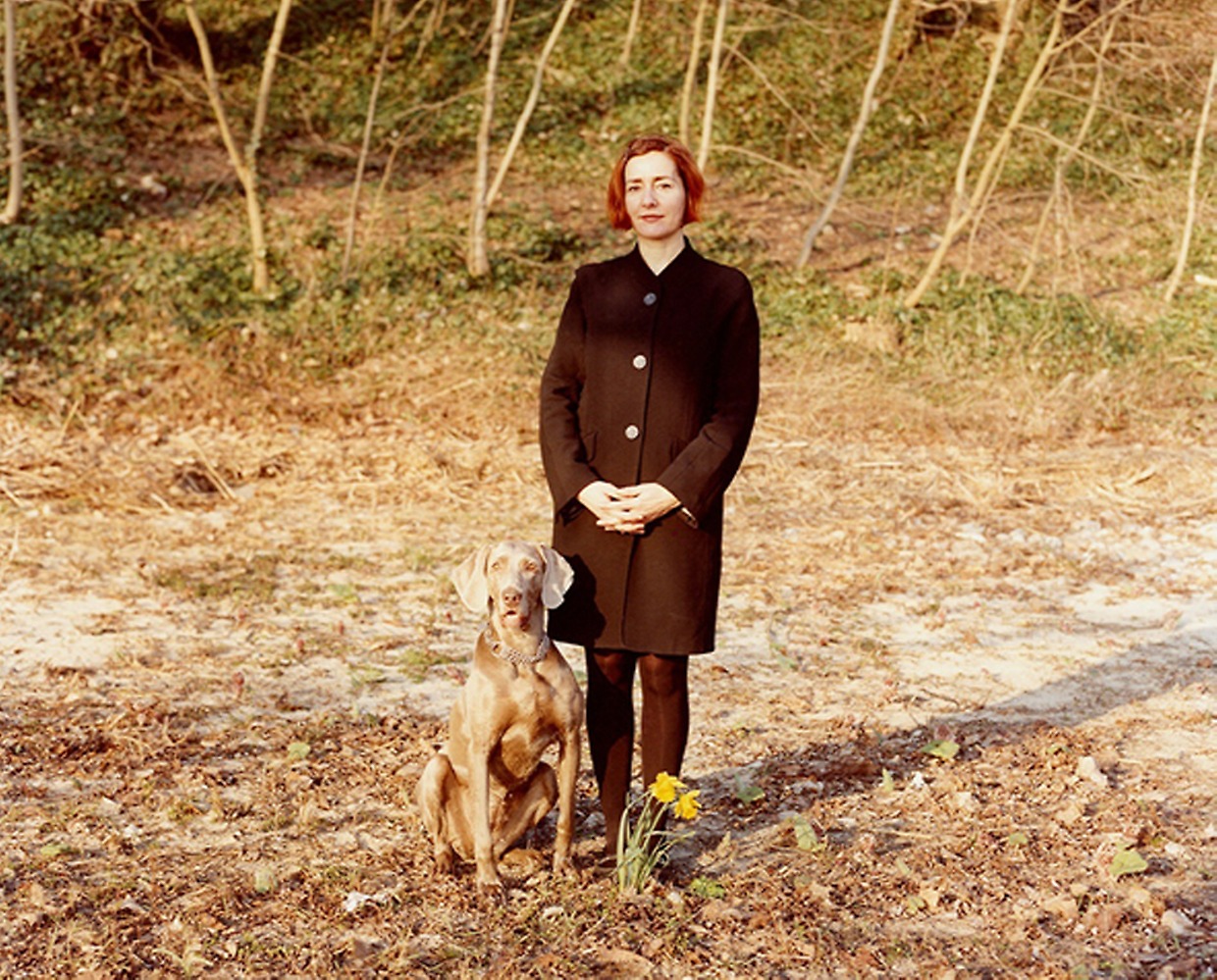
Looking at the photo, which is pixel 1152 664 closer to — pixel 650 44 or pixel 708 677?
pixel 708 677

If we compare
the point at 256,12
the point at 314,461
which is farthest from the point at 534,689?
the point at 256,12

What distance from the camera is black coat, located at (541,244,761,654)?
13.2 feet

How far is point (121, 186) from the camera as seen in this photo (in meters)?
16.5

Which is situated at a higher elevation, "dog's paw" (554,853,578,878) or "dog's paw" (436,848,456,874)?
"dog's paw" (554,853,578,878)

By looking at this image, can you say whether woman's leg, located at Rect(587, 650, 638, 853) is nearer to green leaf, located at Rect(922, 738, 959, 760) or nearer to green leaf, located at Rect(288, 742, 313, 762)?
green leaf, located at Rect(288, 742, 313, 762)

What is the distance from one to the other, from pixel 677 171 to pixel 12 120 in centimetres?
1250

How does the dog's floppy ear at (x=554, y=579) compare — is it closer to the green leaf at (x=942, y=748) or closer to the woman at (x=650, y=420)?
the woman at (x=650, y=420)

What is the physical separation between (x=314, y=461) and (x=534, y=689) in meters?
7.20

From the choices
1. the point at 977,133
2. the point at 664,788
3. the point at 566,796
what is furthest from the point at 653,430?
the point at 977,133

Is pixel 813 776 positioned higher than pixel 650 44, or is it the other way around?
pixel 650 44

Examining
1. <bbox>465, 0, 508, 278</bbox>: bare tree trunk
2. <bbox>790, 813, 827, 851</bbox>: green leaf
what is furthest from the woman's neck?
<bbox>465, 0, 508, 278</bbox>: bare tree trunk

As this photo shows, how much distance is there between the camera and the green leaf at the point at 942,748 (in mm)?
5680

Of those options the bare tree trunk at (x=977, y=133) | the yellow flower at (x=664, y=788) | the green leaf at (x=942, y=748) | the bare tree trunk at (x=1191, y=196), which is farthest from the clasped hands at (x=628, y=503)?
the bare tree trunk at (x=1191, y=196)

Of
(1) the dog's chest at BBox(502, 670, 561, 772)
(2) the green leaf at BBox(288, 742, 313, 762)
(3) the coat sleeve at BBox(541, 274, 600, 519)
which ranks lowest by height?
(2) the green leaf at BBox(288, 742, 313, 762)
